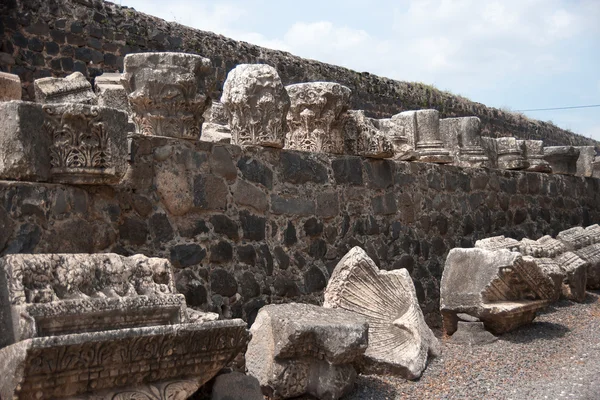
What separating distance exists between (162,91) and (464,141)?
211 inches

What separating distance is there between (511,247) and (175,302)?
16.2 feet

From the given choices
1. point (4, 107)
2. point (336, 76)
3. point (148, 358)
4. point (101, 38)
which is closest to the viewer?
point (148, 358)

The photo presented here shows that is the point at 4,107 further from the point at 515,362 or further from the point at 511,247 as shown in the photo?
the point at 511,247

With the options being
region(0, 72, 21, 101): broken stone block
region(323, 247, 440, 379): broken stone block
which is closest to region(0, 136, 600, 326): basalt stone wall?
region(323, 247, 440, 379): broken stone block

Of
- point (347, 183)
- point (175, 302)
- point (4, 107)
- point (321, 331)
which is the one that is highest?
point (4, 107)

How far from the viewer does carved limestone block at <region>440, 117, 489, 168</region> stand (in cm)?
944

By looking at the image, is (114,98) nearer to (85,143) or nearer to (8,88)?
(8,88)

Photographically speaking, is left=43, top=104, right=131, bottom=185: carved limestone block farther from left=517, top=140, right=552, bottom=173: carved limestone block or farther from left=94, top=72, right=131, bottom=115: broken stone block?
→ left=517, top=140, right=552, bottom=173: carved limestone block

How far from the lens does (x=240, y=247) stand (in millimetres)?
5566

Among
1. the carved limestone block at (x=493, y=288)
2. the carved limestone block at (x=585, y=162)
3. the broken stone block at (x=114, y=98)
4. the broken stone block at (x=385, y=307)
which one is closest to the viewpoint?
the broken stone block at (x=385, y=307)

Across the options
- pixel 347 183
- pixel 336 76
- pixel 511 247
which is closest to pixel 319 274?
pixel 347 183

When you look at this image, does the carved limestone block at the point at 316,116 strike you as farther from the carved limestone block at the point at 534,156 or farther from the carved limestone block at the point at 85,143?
the carved limestone block at the point at 534,156

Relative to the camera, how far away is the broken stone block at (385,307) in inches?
219

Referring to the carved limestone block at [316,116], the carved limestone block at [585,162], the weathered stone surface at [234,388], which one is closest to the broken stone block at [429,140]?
the carved limestone block at [316,116]
